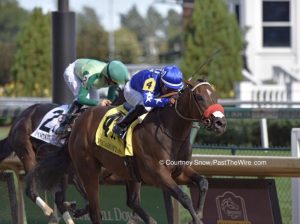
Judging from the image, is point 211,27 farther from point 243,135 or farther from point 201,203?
point 201,203

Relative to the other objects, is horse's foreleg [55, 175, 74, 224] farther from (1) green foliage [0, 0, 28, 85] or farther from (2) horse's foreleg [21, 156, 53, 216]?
(1) green foliage [0, 0, 28, 85]

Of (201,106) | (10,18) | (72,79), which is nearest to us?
(201,106)

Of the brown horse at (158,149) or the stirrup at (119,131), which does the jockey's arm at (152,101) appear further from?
the stirrup at (119,131)

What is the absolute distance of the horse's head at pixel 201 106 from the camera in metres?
6.94

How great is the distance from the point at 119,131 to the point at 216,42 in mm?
17627

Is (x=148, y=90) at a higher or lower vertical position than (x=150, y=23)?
lower

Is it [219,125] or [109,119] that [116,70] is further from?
[219,125]

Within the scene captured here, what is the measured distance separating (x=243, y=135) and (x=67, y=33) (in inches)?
202

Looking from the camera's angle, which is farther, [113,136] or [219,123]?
[113,136]

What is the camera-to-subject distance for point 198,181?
7375 millimetres

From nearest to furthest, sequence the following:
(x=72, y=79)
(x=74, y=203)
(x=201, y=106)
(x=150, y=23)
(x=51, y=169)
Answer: (x=201, y=106) → (x=51, y=169) → (x=74, y=203) → (x=72, y=79) → (x=150, y=23)

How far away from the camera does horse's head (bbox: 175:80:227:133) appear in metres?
6.94

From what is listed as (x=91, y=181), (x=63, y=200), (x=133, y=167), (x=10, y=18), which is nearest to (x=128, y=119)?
(x=133, y=167)

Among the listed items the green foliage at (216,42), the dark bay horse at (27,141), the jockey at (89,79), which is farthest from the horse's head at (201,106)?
the green foliage at (216,42)
